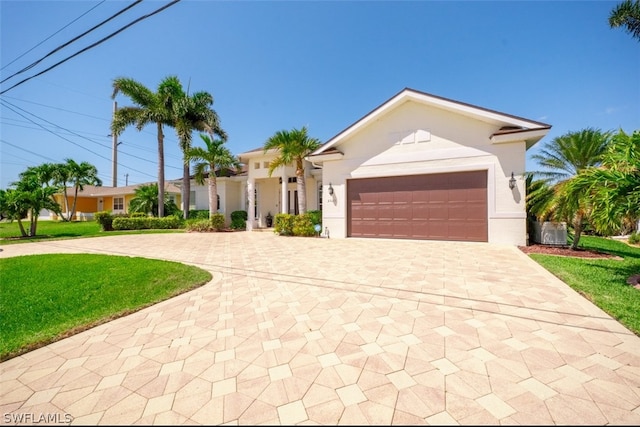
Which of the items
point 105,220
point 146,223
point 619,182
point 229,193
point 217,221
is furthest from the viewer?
point 229,193

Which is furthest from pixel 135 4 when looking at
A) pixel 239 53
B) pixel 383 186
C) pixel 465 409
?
pixel 383 186

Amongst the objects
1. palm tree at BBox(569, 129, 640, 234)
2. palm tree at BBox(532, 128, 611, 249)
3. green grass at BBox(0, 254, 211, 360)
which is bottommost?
green grass at BBox(0, 254, 211, 360)

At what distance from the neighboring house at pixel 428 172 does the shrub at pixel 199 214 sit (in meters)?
11.3

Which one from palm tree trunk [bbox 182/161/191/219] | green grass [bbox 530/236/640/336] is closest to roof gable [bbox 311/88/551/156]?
green grass [bbox 530/236/640/336]

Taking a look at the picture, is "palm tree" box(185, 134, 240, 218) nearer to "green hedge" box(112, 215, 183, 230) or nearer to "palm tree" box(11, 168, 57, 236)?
"green hedge" box(112, 215, 183, 230)

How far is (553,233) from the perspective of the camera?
9.79 meters

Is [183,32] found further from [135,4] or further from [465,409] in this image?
[465,409]

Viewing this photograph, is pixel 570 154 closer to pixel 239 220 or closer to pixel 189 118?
pixel 239 220

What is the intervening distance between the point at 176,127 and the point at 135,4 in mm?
16041

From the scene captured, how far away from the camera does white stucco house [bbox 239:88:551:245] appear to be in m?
9.96

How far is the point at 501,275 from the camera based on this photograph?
559 centimetres

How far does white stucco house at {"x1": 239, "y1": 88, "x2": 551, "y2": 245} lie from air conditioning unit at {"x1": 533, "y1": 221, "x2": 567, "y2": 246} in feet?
3.27

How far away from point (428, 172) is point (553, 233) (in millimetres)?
5226

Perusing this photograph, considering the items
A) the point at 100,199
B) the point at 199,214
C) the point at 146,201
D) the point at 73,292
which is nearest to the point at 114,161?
the point at 100,199
